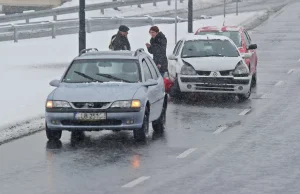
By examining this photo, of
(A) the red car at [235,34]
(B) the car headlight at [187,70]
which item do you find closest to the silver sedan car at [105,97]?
(B) the car headlight at [187,70]

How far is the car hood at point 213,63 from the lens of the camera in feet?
77.5

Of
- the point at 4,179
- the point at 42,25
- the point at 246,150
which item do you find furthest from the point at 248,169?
the point at 42,25

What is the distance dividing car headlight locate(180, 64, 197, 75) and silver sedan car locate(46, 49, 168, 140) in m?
5.43

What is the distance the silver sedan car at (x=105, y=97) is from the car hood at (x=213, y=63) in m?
5.44

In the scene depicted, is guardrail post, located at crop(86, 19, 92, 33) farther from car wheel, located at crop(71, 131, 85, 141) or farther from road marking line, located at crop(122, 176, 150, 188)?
road marking line, located at crop(122, 176, 150, 188)

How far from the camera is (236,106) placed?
2269cm

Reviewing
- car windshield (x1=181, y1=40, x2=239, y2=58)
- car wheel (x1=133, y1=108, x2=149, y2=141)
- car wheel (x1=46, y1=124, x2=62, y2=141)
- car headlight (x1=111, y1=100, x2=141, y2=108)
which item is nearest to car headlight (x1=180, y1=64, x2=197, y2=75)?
car windshield (x1=181, y1=40, x2=239, y2=58)

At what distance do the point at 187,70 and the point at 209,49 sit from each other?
1359 millimetres

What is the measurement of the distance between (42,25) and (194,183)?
31.5m

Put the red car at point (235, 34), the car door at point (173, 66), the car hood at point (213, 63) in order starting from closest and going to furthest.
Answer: the car hood at point (213, 63)
the car door at point (173, 66)
the red car at point (235, 34)

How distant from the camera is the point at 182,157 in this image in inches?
598

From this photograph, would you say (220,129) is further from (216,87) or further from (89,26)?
(89,26)

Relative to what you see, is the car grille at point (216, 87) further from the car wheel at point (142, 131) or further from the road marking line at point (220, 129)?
the car wheel at point (142, 131)

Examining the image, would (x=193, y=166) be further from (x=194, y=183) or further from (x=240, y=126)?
(x=240, y=126)
